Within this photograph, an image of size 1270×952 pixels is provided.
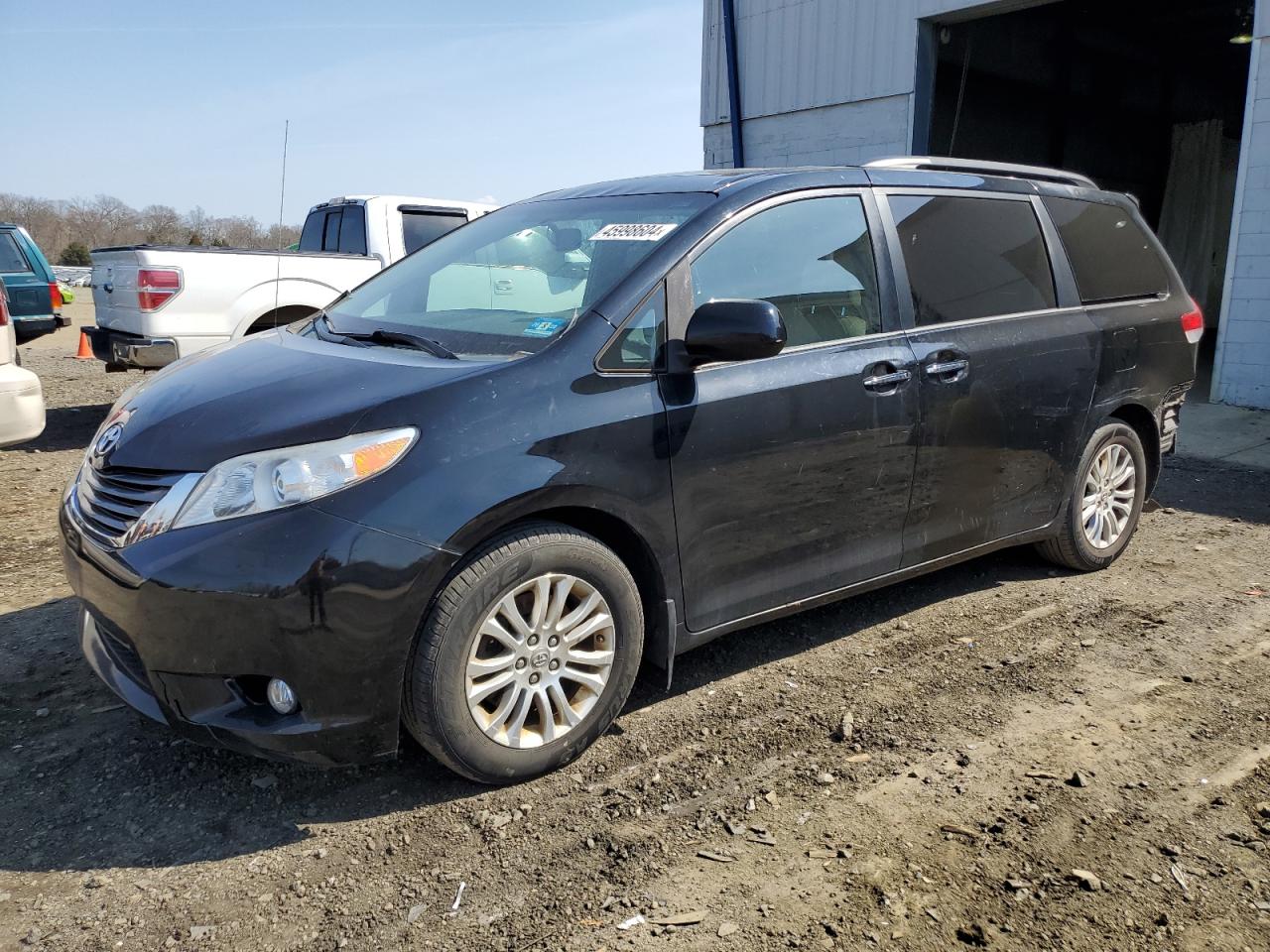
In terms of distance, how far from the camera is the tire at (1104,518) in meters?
4.65

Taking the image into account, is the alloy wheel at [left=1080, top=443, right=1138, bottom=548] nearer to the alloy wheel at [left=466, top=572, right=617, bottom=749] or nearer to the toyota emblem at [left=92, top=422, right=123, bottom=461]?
the alloy wheel at [left=466, top=572, right=617, bottom=749]

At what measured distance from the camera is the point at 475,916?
243 centimetres

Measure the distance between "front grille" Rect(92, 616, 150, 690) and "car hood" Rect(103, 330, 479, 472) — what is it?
48 centimetres

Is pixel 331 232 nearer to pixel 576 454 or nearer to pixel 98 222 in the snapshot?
pixel 576 454

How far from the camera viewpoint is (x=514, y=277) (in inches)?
145

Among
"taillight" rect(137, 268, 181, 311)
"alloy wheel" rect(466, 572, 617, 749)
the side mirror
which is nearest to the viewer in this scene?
"alloy wheel" rect(466, 572, 617, 749)

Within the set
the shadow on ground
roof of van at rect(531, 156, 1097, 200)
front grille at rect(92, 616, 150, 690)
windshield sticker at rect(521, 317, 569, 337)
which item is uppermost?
roof of van at rect(531, 156, 1097, 200)

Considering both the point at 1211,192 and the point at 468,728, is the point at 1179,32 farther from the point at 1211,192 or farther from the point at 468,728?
the point at 468,728

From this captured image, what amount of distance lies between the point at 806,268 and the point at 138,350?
628 centimetres

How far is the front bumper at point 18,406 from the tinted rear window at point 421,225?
5113mm

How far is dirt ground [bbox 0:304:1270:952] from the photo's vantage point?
2408mm

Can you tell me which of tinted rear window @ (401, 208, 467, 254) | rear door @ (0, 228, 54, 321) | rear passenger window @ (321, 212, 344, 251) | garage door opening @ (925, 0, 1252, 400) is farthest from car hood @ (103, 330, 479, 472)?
garage door opening @ (925, 0, 1252, 400)

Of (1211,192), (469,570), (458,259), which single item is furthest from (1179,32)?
(469,570)

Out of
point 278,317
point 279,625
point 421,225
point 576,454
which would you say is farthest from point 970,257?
point 421,225
